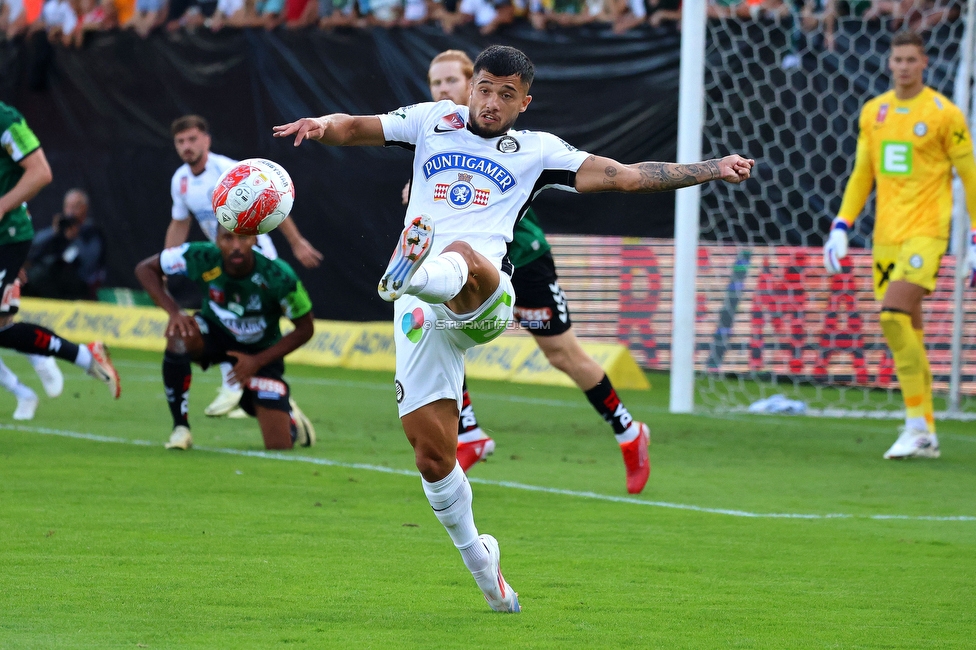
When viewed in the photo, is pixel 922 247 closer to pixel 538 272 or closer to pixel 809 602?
pixel 538 272

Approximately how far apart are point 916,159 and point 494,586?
223 inches

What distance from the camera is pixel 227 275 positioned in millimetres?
8516

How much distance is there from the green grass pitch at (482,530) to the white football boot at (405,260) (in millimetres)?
1061

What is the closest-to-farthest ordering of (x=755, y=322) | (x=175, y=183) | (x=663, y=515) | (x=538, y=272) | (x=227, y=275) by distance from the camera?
(x=663, y=515) < (x=538, y=272) < (x=227, y=275) < (x=175, y=183) < (x=755, y=322)

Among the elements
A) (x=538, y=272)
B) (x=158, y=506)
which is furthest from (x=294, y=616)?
(x=538, y=272)

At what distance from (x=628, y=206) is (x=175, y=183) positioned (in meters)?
5.24

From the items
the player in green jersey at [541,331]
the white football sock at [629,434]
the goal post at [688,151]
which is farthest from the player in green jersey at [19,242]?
the goal post at [688,151]

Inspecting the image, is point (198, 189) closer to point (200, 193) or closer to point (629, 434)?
point (200, 193)

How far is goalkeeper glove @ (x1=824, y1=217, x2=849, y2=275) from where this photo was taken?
363 inches

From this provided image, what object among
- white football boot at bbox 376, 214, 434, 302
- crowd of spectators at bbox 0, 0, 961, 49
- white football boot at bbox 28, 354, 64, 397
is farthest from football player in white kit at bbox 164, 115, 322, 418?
white football boot at bbox 376, 214, 434, 302

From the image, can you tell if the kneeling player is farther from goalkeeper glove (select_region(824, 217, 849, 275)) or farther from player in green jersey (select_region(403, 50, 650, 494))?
goalkeeper glove (select_region(824, 217, 849, 275))

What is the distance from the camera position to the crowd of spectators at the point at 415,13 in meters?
12.6

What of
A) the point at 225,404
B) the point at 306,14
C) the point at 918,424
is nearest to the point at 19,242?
the point at 225,404

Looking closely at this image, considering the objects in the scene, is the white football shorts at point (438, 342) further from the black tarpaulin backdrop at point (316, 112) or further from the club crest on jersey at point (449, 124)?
the black tarpaulin backdrop at point (316, 112)
